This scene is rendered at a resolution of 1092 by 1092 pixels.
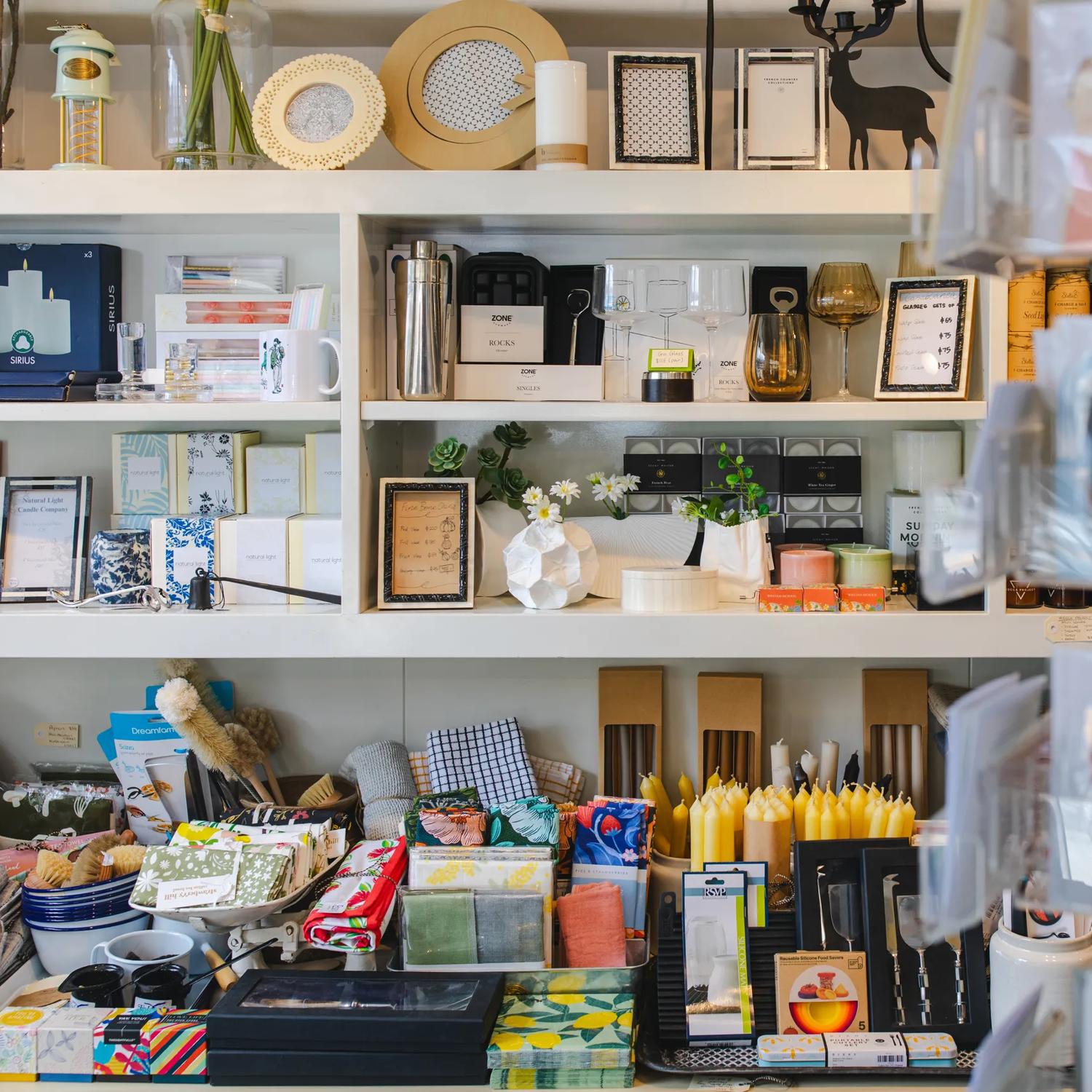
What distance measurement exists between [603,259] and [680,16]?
407 mm

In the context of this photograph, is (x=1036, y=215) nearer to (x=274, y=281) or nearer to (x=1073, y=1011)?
(x=1073, y=1011)

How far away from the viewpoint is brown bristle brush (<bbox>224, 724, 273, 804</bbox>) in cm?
203

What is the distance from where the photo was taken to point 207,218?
185 centimetres

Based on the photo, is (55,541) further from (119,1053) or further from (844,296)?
(844,296)

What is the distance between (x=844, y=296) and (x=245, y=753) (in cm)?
129

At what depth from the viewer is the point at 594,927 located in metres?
1.76

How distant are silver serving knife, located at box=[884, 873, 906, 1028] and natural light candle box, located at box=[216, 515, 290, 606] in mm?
1036

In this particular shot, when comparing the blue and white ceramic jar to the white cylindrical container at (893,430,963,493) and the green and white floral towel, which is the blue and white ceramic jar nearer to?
the green and white floral towel

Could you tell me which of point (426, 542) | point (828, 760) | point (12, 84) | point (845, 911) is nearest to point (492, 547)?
point (426, 542)

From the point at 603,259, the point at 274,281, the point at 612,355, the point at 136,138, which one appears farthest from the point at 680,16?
the point at 136,138

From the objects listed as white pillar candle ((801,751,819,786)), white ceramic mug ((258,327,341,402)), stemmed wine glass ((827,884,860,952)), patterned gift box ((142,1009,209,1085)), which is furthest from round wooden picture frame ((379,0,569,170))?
patterned gift box ((142,1009,209,1085))

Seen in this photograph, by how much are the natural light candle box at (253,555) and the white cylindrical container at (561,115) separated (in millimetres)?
720

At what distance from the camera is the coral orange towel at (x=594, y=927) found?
175 centimetres

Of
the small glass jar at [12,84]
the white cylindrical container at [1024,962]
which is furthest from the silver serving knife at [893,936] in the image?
the small glass jar at [12,84]
